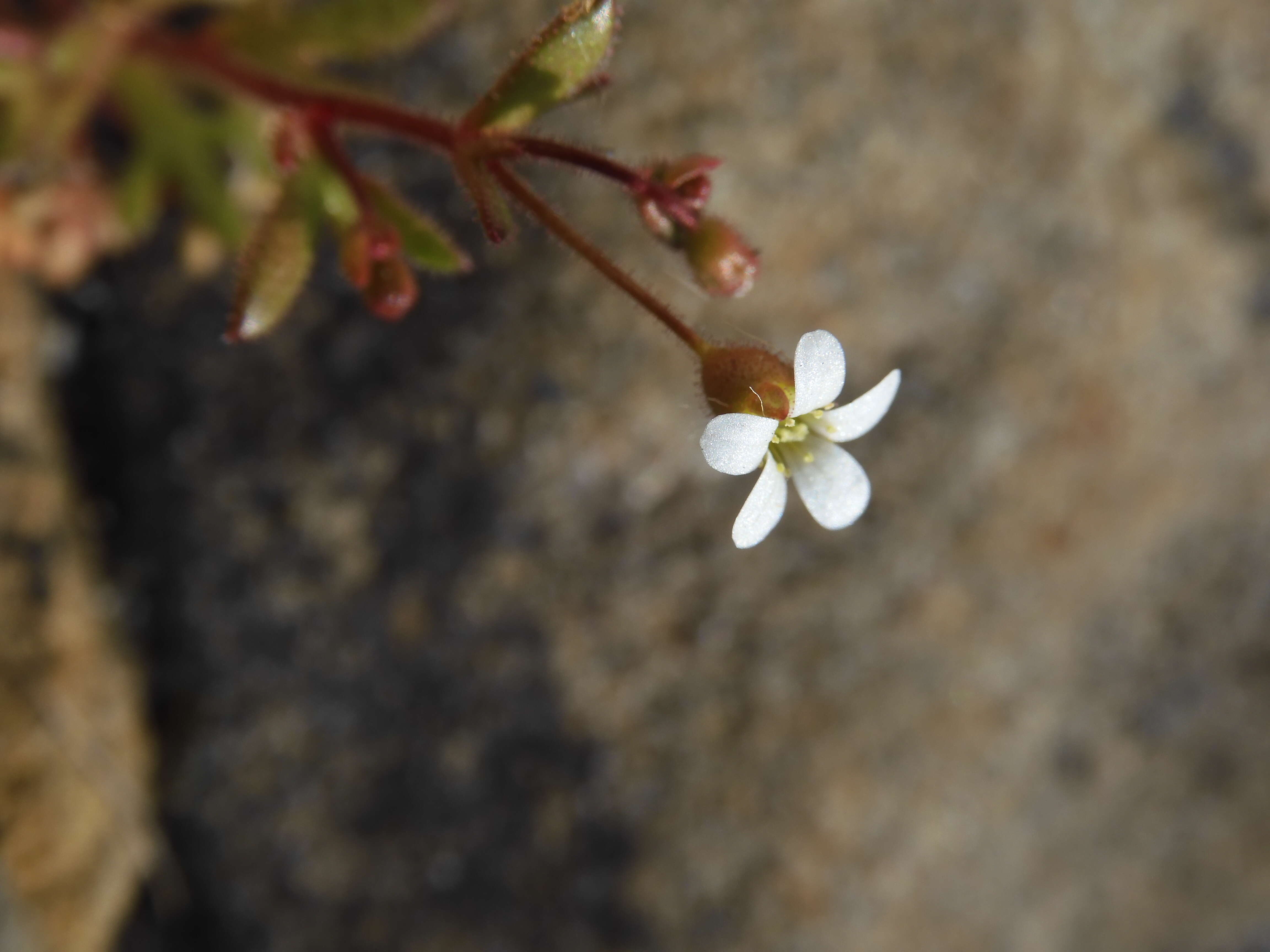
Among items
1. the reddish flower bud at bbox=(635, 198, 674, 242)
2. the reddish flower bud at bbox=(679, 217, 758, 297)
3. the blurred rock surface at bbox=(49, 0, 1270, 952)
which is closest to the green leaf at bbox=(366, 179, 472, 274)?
the reddish flower bud at bbox=(635, 198, 674, 242)

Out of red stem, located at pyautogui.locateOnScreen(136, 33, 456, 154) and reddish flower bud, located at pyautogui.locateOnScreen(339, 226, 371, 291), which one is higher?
red stem, located at pyautogui.locateOnScreen(136, 33, 456, 154)

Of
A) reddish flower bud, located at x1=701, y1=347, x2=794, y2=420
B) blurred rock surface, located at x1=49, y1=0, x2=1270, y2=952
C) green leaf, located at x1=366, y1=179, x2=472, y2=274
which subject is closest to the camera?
reddish flower bud, located at x1=701, y1=347, x2=794, y2=420

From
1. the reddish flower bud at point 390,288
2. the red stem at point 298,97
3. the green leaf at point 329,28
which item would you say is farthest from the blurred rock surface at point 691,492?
the reddish flower bud at point 390,288

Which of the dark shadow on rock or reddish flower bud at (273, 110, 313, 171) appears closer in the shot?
reddish flower bud at (273, 110, 313, 171)

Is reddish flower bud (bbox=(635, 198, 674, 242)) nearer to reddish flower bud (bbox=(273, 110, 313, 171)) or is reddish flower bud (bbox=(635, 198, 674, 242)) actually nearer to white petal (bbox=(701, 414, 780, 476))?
white petal (bbox=(701, 414, 780, 476))

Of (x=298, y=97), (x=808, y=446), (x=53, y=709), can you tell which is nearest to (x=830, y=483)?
(x=808, y=446)

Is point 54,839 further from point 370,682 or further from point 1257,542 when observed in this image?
point 1257,542
